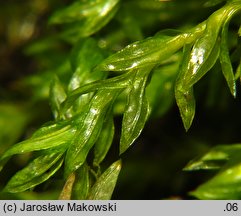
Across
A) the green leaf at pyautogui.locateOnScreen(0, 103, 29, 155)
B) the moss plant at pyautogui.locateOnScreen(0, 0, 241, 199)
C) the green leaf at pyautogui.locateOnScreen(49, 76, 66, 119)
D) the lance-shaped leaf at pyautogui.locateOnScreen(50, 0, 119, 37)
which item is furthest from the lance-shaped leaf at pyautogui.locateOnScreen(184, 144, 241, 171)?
the green leaf at pyautogui.locateOnScreen(0, 103, 29, 155)

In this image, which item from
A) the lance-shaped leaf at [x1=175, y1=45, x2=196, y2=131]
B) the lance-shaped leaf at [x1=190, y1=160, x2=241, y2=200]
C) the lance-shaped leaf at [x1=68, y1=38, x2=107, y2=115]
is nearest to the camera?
the lance-shaped leaf at [x1=175, y1=45, x2=196, y2=131]

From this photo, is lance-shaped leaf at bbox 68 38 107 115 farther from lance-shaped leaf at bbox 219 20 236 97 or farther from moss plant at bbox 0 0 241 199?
lance-shaped leaf at bbox 219 20 236 97

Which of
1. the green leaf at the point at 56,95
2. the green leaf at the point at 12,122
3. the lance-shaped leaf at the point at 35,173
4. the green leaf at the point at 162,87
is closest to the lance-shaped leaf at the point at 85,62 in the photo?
the green leaf at the point at 56,95

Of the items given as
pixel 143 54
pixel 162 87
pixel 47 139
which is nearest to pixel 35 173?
pixel 47 139

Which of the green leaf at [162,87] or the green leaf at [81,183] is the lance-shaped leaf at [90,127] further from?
the green leaf at [162,87]

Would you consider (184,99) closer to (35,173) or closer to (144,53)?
(144,53)

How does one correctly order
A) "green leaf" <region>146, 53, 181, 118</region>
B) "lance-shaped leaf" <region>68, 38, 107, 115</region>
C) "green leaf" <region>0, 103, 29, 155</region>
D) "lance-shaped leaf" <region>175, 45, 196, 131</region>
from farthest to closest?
"green leaf" <region>0, 103, 29, 155</region>
"green leaf" <region>146, 53, 181, 118</region>
"lance-shaped leaf" <region>68, 38, 107, 115</region>
"lance-shaped leaf" <region>175, 45, 196, 131</region>
